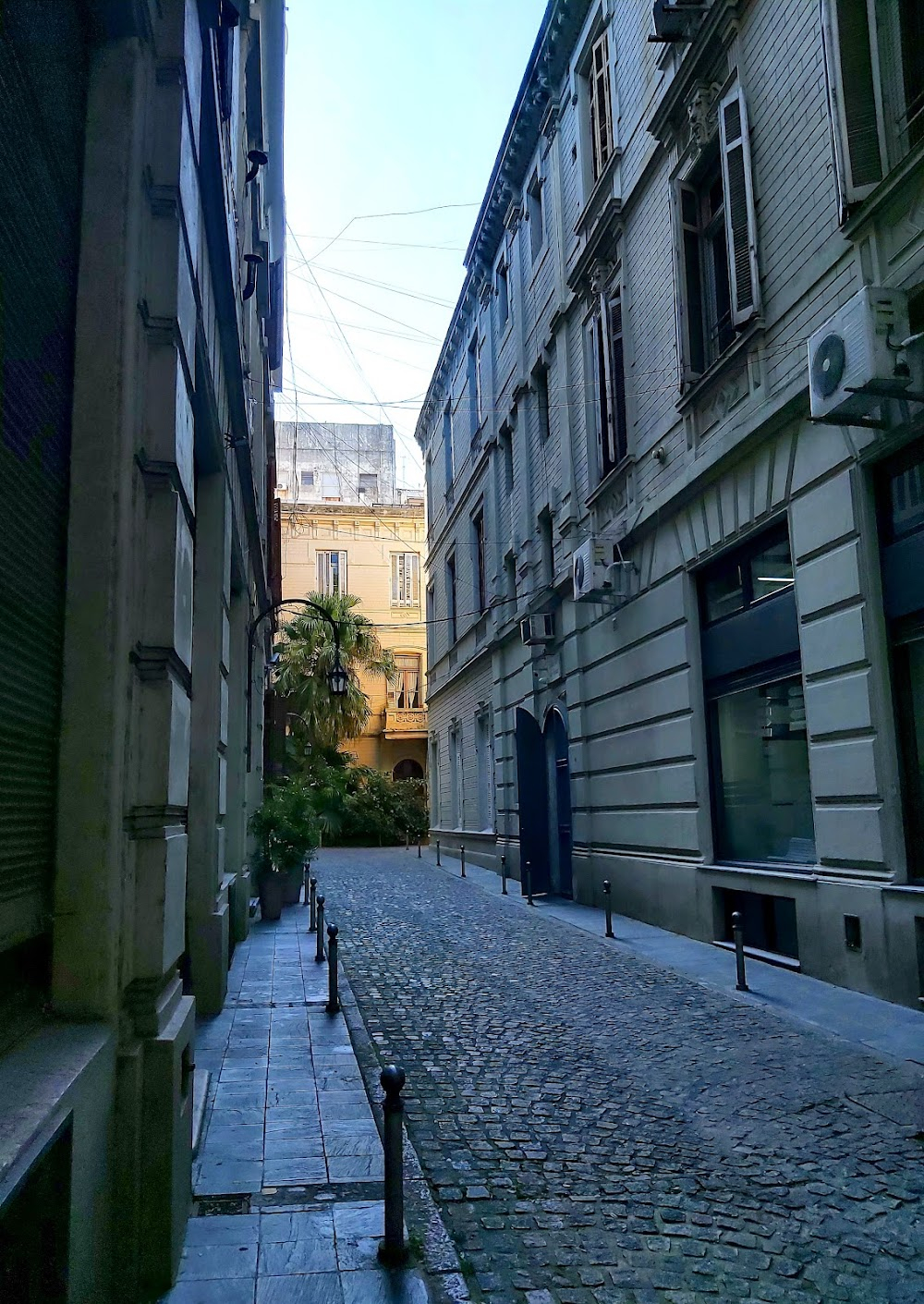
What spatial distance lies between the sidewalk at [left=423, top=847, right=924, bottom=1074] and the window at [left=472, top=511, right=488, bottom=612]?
12.7m

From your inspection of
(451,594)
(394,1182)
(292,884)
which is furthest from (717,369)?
(451,594)

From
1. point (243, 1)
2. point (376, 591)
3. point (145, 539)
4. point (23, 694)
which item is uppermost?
point (376, 591)

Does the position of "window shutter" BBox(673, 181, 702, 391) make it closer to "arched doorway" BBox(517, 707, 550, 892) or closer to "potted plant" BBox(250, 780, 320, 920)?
"arched doorway" BBox(517, 707, 550, 892)

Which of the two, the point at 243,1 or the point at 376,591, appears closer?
the point at 243,1

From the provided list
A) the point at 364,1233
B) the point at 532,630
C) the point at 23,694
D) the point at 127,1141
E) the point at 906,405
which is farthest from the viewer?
the point at 532,630

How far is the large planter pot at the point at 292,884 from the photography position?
16281mm

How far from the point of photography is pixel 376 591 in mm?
47281

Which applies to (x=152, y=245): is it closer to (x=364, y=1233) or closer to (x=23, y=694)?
(x=23, y=694)

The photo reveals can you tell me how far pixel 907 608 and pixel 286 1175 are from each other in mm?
6556

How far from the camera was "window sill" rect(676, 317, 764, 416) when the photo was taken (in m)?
11.1

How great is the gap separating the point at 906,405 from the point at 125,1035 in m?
7.46

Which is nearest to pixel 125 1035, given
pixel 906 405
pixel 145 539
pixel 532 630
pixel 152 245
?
pixel 145 539

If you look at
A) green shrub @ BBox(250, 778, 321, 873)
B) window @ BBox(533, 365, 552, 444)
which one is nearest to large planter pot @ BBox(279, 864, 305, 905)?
green shrub @ BBox(250, 778, 321, 873)

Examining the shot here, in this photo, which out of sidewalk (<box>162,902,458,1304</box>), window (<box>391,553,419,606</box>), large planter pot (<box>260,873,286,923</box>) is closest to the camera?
sidewalk (<box>162,902,458,1304</box>)
